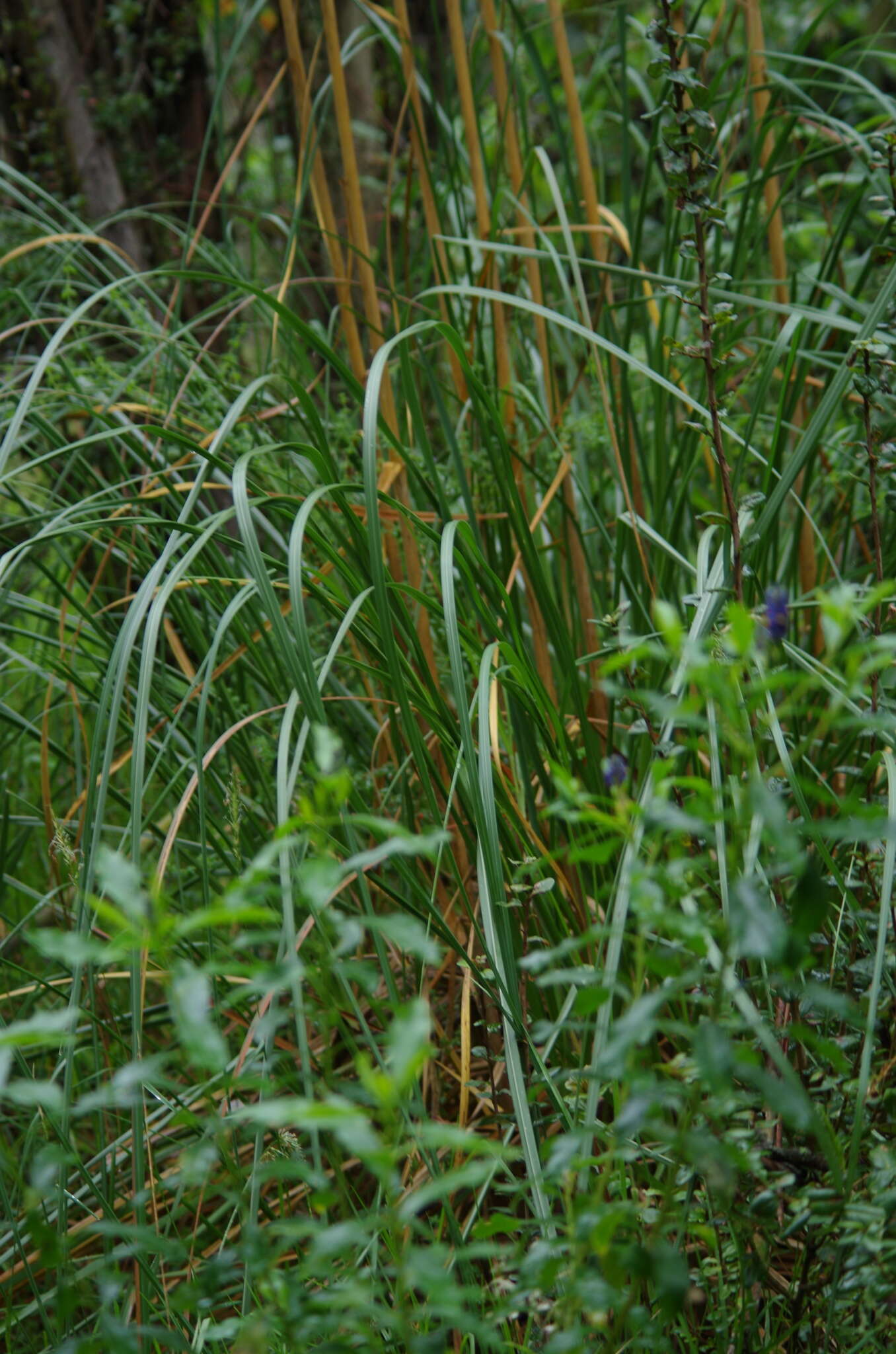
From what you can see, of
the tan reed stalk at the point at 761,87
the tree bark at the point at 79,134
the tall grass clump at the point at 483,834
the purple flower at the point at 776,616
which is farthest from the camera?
the tree bark at the point at 79,134

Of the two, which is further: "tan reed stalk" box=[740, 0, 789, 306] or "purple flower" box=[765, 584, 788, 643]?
"tan reed stalk" box=[740, 0, 789, 306]

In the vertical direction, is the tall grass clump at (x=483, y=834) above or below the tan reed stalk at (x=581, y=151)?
below

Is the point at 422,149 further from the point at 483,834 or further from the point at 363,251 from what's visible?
the point at 483,834

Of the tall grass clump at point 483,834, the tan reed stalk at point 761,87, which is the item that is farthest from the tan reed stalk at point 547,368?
the tan reed stalk at point 761,87

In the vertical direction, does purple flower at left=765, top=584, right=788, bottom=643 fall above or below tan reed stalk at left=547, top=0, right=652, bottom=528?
below

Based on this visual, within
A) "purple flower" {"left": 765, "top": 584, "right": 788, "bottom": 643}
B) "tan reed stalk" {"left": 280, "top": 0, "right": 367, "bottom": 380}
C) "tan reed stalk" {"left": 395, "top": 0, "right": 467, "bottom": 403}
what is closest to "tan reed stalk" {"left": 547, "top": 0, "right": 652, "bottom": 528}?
"tan reed stalk" {"left": 395, "top": 0, "right": 467, "bottom": 403}

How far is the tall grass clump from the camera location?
1.53ft

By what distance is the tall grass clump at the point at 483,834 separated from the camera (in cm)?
47

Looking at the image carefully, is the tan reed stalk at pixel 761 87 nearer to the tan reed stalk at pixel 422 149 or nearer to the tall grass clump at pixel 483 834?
the tall grass clump at pixel 483 834

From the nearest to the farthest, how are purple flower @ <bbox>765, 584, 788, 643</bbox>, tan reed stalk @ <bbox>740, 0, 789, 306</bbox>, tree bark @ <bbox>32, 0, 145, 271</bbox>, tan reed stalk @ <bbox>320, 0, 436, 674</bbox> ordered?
purple flower @ <bbox>765, 584, 788, 643</bbox> → tan reed stalk @ <bbox>320, 0, 436, 674</bbox> → tan reed stalk @ <bbox>740, 0, 789, 306</bbox> → tree bark @ <bbox>32, 0, 145, 271</bbox>

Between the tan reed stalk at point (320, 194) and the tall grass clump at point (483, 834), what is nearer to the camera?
the tall grass clump at point (483, 834)

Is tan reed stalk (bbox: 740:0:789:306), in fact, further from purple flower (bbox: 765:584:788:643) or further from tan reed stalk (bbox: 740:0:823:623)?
purple flower (bbox: 765:584:788:643)

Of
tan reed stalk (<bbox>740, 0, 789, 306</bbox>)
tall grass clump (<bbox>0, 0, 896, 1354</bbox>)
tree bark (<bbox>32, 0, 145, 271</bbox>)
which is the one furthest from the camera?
tree bark (<bbox>32, 0, 145, 271</bbox>)

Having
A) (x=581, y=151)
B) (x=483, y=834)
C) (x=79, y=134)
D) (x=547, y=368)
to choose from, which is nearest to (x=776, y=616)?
(x=483, y=834)
